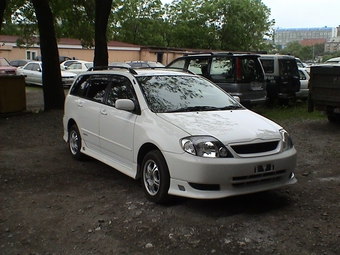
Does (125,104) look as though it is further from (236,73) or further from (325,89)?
(236,73)

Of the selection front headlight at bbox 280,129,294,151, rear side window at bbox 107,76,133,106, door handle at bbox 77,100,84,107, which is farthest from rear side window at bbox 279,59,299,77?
front headlight at bbox 280,129,294,151

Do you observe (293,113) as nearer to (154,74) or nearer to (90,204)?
(154,74)

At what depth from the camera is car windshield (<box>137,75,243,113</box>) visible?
6.15m

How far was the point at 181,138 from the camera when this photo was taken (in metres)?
5.24

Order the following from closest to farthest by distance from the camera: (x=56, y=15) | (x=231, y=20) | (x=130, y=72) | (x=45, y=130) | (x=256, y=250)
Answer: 1. (x=256, y=250)
2. (x=130, y=72)
3. (x=45, y=130)
4. (x=56, y=15)
5. (x=231, y=20)

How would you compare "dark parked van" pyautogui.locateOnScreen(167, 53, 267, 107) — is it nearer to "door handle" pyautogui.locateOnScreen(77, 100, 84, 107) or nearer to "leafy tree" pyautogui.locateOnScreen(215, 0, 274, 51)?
"door handle" pyautogui.locateOnScreen(77, 100, 84, 107)

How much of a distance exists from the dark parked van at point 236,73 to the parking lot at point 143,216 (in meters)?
5.23

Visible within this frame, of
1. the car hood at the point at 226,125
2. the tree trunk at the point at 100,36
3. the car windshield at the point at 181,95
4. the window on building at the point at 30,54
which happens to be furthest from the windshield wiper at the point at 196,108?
the window on building at the point at 30,54

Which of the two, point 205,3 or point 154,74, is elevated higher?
point 205,3

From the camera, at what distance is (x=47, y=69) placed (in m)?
13.9

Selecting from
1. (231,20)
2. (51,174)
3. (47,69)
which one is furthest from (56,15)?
(231,20)

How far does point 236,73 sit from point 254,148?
7.70 meters

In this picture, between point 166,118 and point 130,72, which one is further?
point 130,72

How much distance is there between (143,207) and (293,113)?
981 centimetres
